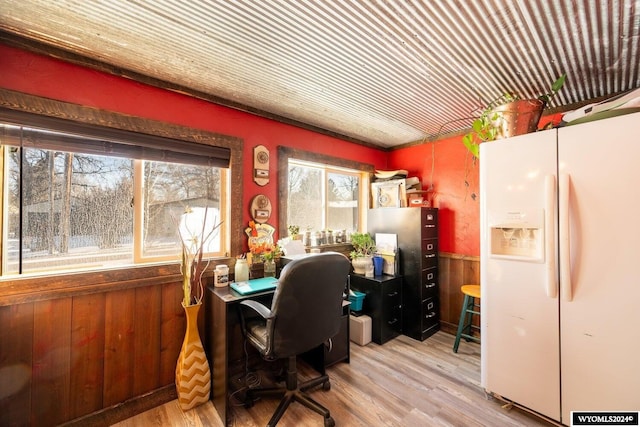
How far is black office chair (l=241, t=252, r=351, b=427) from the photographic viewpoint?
1446mm

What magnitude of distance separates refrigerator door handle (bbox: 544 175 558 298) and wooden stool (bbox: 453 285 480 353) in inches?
34.0

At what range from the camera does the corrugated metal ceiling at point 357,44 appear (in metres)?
1.25

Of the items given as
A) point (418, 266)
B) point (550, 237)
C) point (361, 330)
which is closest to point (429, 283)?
point (418, 266)

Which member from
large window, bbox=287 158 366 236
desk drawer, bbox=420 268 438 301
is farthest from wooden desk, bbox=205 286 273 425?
desk drawer, bbox=420 268 438 301

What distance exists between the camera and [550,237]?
5.05ft

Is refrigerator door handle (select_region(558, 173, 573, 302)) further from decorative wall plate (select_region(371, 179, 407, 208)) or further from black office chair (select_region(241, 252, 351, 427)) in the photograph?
decorative wall plate (select_region(371, 179, 407, 208))

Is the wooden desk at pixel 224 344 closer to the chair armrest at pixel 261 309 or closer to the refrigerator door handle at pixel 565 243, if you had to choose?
the chair armrest at pixel 261 309

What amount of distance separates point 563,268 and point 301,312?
1556 mm

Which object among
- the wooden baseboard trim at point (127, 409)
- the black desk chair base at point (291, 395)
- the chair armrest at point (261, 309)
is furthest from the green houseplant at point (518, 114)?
the wooden baseboard trim at point (127, 409)

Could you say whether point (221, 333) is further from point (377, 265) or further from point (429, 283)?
point (429, 283)

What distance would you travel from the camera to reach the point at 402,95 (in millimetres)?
2115

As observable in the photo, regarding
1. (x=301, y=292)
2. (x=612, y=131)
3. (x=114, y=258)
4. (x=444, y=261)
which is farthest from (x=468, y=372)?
(x=114, y=258)

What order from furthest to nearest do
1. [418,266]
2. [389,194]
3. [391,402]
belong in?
[389,194], [418,266], [391,402]

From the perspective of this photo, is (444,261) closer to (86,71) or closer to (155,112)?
(155,112)
